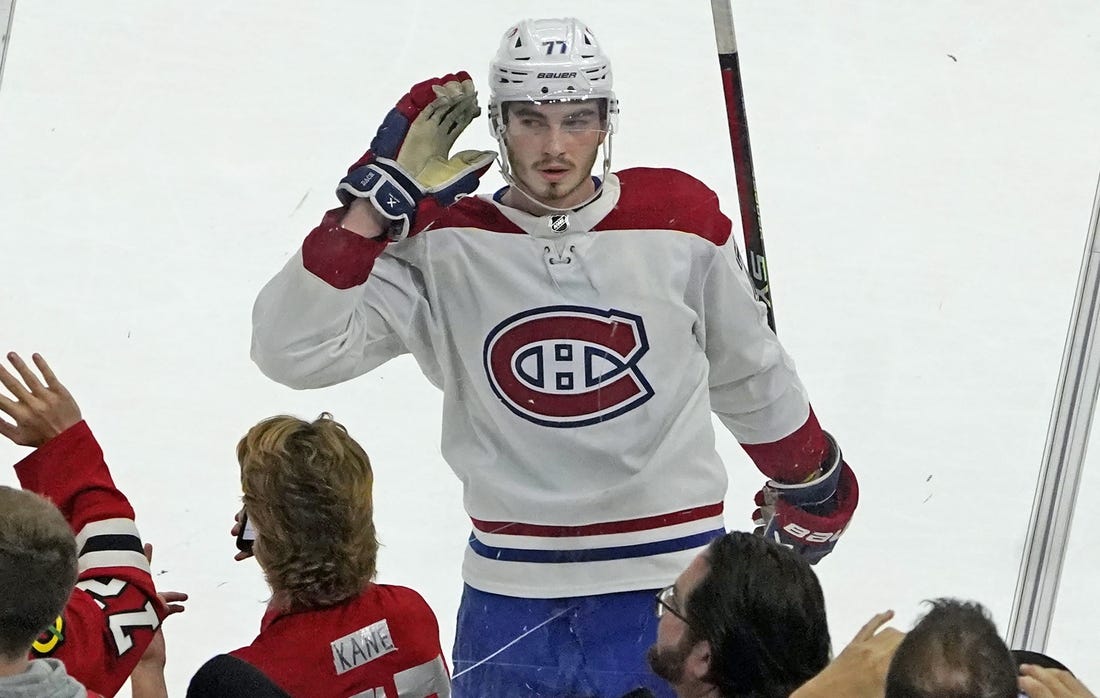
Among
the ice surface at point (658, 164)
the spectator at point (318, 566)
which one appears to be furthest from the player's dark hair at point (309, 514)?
the ice surface at point (658, 164)

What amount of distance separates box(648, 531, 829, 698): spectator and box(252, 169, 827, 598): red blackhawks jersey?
0.45m

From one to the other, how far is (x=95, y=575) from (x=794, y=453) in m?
1.08

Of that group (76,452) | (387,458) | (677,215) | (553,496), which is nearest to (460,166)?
(677,215)

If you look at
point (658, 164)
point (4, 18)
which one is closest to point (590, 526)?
point (4, 18)

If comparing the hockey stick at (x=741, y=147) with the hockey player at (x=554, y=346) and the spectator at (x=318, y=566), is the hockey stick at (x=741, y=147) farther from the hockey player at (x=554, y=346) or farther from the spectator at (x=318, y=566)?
the spectator at (x=318, y=566)

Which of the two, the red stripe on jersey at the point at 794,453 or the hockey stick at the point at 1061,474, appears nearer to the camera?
the red stripe on jersey at the point at 794,453

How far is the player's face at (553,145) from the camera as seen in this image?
2.11m

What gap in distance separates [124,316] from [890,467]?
4.74 feet

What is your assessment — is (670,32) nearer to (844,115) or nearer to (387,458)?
(844,115)

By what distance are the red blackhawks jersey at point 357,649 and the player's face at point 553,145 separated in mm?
547

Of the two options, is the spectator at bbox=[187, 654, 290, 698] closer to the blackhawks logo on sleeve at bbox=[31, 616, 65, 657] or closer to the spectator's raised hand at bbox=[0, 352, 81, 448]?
the blackhawks logo on sleeve at bbox=[31, 616, 65, 657]

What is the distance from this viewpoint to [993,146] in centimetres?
363

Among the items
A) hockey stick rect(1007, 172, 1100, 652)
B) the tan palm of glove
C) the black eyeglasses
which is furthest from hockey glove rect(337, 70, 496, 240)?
hockey stick rect(1007, 172, 1100, 652)

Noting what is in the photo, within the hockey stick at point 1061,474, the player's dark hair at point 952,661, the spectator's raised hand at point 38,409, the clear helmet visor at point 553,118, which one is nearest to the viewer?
the player's dark hair at point 952,661
